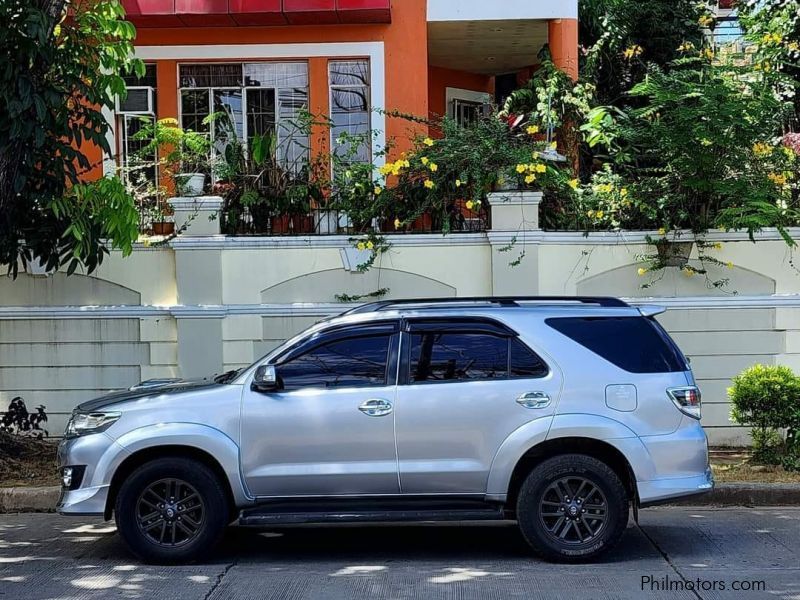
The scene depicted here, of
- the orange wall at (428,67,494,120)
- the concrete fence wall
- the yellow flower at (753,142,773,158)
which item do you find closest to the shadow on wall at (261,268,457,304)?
the concrete fence wall

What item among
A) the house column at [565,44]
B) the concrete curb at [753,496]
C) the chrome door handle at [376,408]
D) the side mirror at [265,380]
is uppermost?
the house column at [565,44]

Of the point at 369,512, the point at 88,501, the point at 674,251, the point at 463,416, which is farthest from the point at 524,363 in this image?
the point at 674,251

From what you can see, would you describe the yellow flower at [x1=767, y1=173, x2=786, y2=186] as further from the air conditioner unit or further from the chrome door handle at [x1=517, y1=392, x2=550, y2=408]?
the air conditioner unit

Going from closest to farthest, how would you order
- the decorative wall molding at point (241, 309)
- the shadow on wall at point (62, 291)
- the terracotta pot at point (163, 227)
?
the decorative wall molding at point (241, 309), the shadow on wall at point (62, 291), the terracotta pot at point (163, 227)

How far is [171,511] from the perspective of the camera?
7316 millimetres

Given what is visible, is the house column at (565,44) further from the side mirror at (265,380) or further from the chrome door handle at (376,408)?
the side mirror at (265,380)

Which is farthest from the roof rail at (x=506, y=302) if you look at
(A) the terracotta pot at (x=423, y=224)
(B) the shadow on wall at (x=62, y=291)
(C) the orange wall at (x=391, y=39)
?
(C) the orange wall at (x=391, y=39)

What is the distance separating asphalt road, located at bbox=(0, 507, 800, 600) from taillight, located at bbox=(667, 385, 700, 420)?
3.63 ft

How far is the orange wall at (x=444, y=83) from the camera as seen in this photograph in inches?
706

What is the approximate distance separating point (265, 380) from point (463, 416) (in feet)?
4.75

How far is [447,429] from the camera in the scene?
7219 millimetres

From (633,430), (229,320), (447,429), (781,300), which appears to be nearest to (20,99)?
(229,320)

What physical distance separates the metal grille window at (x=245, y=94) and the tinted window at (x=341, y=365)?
817 cm

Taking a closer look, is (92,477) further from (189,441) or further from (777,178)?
Result: (777,178)
